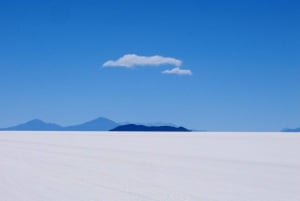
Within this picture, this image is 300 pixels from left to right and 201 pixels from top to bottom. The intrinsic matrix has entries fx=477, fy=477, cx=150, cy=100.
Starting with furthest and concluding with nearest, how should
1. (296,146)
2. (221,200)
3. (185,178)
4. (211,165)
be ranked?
(296,146)
(211,165)
(185,178)
(221,200)

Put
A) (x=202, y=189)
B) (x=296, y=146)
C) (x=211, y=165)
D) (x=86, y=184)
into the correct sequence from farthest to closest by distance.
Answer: (x=296, y=146) < (x=211, y=165) < (x=86, y=184) < (x=202, y=189)

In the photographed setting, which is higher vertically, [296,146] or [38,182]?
[296,146]

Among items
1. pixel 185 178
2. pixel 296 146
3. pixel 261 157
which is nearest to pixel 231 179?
pixel 185 178

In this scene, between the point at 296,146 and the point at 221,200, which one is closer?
the point at 221,200

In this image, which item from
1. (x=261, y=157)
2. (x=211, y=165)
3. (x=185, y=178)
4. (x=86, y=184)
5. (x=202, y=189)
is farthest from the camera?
(x=261, y=157)

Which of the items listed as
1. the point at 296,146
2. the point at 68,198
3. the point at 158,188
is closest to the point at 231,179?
the point at 158,188

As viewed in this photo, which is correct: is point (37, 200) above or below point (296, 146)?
below

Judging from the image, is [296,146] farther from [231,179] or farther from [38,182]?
[38,182]

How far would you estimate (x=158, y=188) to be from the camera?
791 centimetres

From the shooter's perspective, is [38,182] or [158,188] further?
[38,182]

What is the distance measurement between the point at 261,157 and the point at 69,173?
223 inches

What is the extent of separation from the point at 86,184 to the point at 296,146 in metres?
9.86

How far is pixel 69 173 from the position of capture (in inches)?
404

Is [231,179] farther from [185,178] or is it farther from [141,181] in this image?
[141,181]
